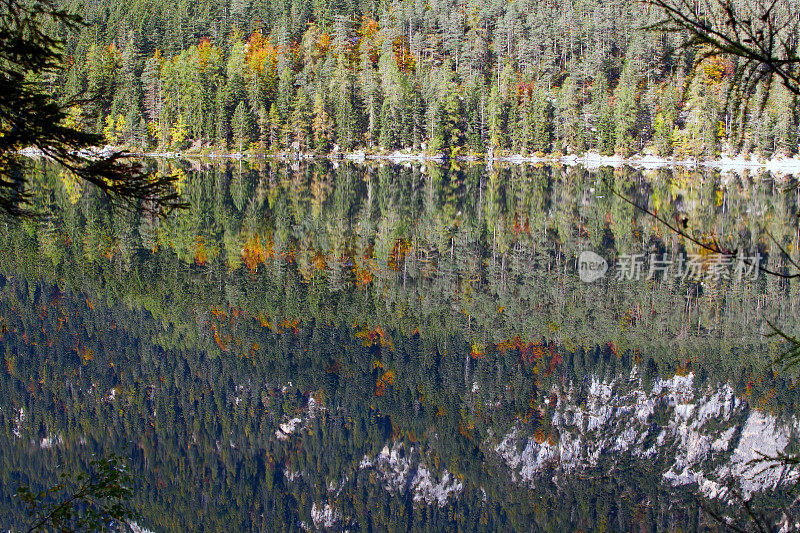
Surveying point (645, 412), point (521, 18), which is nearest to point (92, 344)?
point (645, 412)

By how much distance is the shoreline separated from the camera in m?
66.2

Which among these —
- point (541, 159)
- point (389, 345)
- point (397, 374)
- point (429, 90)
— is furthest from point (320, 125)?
point (397, 374)

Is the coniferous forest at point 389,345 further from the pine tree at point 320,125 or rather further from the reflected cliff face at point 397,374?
the pine tree at point 320,125

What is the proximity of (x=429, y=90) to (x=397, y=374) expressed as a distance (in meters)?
71.0

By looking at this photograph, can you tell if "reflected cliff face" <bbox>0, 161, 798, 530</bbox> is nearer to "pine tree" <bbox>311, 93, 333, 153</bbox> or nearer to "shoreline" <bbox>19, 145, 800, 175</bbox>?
"shoreline" <bbox>19, 145, 800, 175</bbox>

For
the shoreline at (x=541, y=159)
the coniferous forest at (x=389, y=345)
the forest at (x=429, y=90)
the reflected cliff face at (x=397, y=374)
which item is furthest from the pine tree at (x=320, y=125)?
the reflected cliff face at (x=397, y=374)

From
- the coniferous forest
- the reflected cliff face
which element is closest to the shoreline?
the coniferous forest

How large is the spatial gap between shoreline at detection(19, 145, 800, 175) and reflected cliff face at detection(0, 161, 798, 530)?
4296cm

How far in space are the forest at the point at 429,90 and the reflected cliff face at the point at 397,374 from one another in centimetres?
4841

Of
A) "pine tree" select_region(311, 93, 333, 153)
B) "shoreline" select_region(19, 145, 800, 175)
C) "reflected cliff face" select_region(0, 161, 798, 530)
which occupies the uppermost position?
"pine tree" select_region(311, 93, 333, 153)

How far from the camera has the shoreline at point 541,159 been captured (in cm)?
6625

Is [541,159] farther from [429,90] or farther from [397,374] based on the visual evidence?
[397,374]

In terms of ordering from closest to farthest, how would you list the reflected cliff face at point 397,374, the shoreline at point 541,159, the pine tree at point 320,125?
the reflected cliff face at point 397,374
the shoreline at point 541,159
the pine tree at point 320,125

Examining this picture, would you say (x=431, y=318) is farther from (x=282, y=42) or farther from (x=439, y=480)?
(x=282, y=42)
